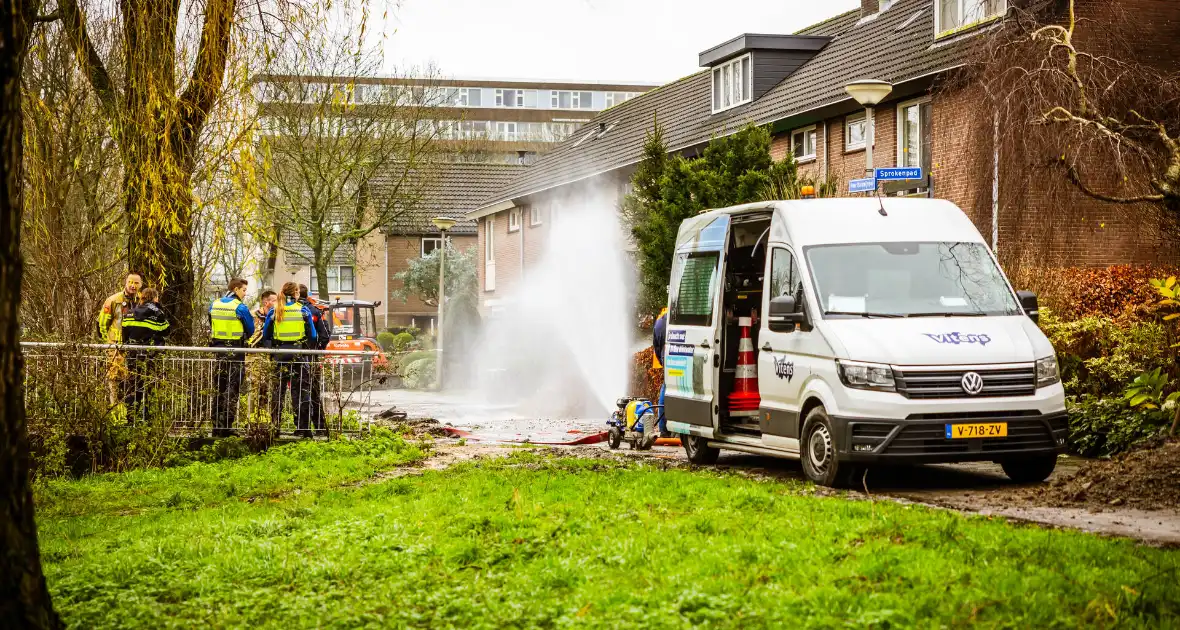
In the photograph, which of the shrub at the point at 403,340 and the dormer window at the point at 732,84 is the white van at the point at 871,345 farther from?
the shrub at the point at 403,340

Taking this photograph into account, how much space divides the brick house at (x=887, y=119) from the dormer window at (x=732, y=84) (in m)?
0.05

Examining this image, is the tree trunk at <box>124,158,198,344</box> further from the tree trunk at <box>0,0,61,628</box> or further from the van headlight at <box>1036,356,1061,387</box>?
the van headlight at <box>1036,356,1061,387</box>

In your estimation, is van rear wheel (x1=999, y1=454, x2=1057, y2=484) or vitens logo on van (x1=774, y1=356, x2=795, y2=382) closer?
van rear wheel (x1=999, y1=454, x2=1057, y2=484)

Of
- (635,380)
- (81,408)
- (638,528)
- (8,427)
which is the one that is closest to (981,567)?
(638,528)

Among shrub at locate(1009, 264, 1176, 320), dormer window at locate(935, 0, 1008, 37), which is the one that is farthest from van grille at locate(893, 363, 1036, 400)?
dormer window at locate(935, 0, 1008, 37)

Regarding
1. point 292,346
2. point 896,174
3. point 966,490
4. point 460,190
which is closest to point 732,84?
point 896,174

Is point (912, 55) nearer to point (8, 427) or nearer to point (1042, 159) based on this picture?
point (1042, 159)

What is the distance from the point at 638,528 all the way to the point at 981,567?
2.28 m

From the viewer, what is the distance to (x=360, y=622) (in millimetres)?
5961

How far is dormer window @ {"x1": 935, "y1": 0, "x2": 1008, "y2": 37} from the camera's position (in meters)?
22.8

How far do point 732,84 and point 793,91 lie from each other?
12.8 ft

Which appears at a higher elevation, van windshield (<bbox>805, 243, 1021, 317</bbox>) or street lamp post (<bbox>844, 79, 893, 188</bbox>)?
street lamp post (<bbox>844, 79, 893, 188</bbox>)

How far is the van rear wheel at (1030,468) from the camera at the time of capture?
10.7 meters

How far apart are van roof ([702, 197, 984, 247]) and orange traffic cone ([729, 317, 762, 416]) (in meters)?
1.25
